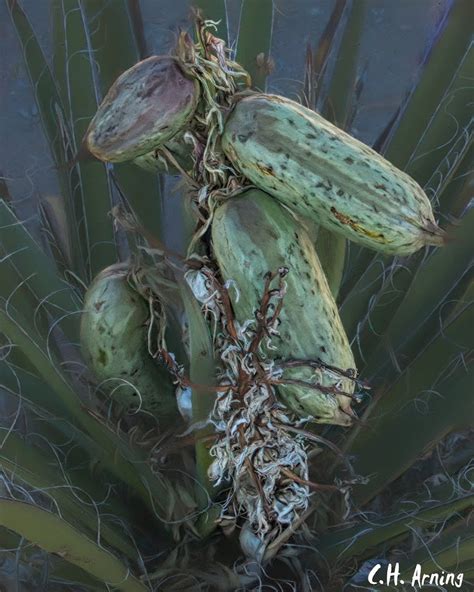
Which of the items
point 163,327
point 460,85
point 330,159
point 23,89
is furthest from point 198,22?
point 23,89

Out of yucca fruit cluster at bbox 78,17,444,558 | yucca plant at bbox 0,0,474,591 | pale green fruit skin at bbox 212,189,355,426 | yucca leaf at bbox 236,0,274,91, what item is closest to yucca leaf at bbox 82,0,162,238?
yucca plant at bbox 0,0,474,591

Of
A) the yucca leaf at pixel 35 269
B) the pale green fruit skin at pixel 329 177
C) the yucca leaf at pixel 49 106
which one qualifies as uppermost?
the pale green fruit skin at pixel 329 177

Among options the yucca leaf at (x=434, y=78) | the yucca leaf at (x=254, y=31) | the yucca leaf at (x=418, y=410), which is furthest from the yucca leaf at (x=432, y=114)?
the yucca leaf at (x=254, y=31)

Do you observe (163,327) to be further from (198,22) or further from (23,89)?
(23,89)

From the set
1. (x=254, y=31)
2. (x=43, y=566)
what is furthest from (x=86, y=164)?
(x=43, y=566)

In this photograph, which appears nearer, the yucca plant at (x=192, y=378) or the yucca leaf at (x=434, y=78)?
the yucca plant at (x=192, y=378)

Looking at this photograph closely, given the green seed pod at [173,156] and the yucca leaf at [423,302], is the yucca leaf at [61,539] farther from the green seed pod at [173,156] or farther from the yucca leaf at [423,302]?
the yucca leaf at [423,302]

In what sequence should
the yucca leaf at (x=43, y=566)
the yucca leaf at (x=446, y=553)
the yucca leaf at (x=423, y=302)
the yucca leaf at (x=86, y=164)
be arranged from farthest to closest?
1. the yucca leaf at (x=86, y=164)
2. the yucca leaf at (x=423, y=302)
3. the yucca leaf at (x=43, y=566)
4. the yucca leaf at (x=446, y=553)
